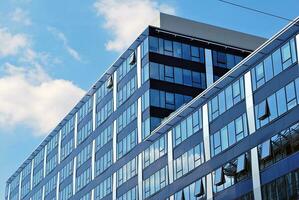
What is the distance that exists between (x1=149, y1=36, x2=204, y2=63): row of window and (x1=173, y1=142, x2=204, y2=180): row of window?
16495 mm

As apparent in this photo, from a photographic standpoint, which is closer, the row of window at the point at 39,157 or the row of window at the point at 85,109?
the row of window at the point at 85,109

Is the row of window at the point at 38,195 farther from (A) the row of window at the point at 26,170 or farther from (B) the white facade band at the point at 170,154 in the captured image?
(B) the white facade band at the point at 170,154

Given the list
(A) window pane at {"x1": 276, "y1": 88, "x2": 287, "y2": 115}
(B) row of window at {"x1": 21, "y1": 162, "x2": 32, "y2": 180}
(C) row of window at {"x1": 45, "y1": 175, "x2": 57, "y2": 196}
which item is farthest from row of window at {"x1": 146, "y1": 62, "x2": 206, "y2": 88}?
(B) row of window at {"x1": 21, "y1": 162, "x2": 32, "y2": 180}

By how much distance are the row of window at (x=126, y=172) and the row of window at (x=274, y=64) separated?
22905mm

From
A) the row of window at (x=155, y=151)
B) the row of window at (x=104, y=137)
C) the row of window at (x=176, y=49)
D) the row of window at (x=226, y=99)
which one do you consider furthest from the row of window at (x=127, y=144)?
the row of window at (x=226, y=99)

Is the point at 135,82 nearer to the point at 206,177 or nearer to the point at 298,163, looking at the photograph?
the point at 206,177

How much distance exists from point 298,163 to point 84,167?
45.6 meters

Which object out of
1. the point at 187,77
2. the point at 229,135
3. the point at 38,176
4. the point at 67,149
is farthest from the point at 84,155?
the point at 229,135

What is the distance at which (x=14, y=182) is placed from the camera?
119500 mm

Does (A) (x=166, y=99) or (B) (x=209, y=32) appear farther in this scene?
(B) (x=209, y=32)

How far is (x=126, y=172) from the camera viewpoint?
235ft

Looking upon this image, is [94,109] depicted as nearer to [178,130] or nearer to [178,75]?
[178,75]

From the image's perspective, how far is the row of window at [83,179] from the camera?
83.3 meters

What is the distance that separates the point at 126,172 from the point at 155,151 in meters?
7.78
